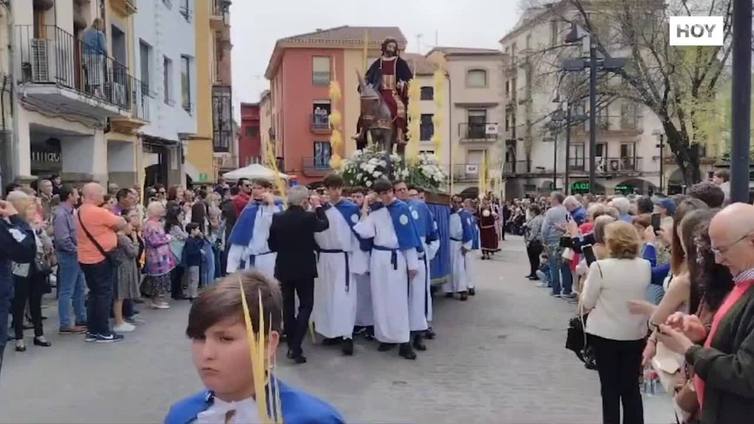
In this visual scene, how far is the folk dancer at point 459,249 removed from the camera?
42.0ft

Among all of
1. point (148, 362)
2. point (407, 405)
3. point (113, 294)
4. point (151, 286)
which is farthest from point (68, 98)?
point (407, 405)

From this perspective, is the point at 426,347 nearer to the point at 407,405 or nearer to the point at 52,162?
the point at 407,405

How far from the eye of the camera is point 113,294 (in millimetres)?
9617

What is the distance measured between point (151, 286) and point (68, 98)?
4.78 meters

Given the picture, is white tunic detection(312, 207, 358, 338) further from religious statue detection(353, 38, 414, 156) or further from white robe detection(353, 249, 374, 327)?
religious statue detection(353, 38, 414, 156)

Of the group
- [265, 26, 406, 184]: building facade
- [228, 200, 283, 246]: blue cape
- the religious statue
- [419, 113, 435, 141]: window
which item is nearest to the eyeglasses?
[228, 200, 283, 246]: blue cape

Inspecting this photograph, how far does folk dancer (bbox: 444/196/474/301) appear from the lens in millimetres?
12805

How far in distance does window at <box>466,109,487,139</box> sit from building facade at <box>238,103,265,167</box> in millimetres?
27996

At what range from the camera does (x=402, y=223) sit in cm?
854

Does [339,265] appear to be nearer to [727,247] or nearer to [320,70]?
[727,247]

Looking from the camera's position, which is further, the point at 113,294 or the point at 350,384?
the point at 113,294

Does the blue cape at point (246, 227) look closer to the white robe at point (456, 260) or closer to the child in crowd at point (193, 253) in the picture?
the child in crowd at point (193, 253)

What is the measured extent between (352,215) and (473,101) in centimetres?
5146

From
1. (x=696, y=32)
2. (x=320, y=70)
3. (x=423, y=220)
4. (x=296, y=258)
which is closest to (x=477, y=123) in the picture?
(x=320, y=70)
